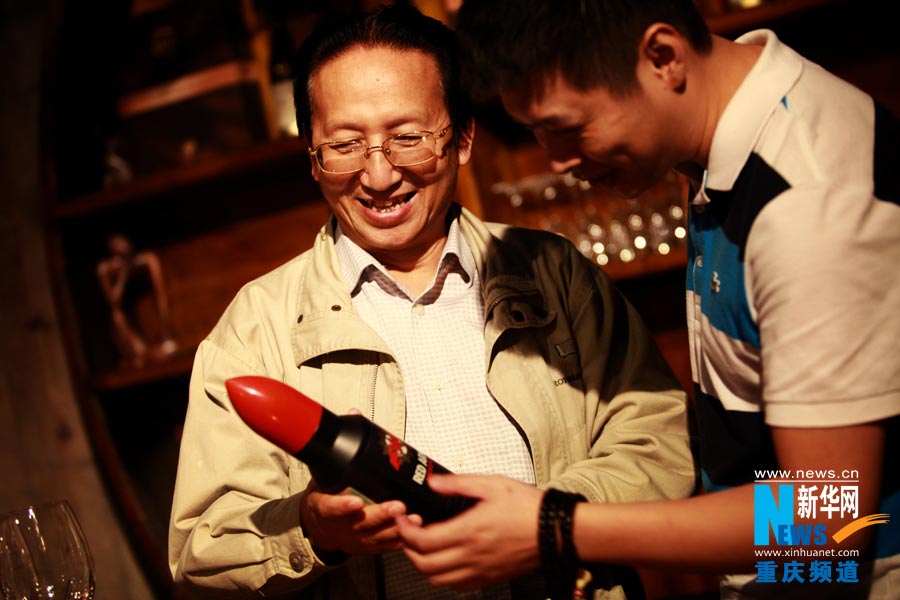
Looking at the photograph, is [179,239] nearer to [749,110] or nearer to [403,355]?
[403,355]

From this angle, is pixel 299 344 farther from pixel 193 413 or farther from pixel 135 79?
pixel 135 79

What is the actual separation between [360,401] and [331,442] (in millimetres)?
307

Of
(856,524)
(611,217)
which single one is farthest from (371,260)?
(611,217)

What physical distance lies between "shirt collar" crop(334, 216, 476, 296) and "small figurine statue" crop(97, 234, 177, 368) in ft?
4.71

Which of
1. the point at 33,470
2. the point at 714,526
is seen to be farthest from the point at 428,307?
the point at 33,470

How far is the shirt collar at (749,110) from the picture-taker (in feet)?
3.22

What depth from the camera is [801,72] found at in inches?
39.3

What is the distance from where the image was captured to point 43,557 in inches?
50.1

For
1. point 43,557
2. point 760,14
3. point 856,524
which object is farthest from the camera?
point 760,14

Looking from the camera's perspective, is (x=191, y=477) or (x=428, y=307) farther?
(x=428, y=307)

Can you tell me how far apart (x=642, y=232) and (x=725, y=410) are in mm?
1197

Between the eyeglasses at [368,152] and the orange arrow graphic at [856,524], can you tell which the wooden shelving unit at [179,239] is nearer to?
the eyeglasses at [368,152]

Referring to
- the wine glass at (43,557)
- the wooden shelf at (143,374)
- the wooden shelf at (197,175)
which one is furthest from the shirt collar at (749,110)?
the wooden shelf at (143,374)

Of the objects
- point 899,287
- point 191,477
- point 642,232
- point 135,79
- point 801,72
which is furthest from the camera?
point 135,79
